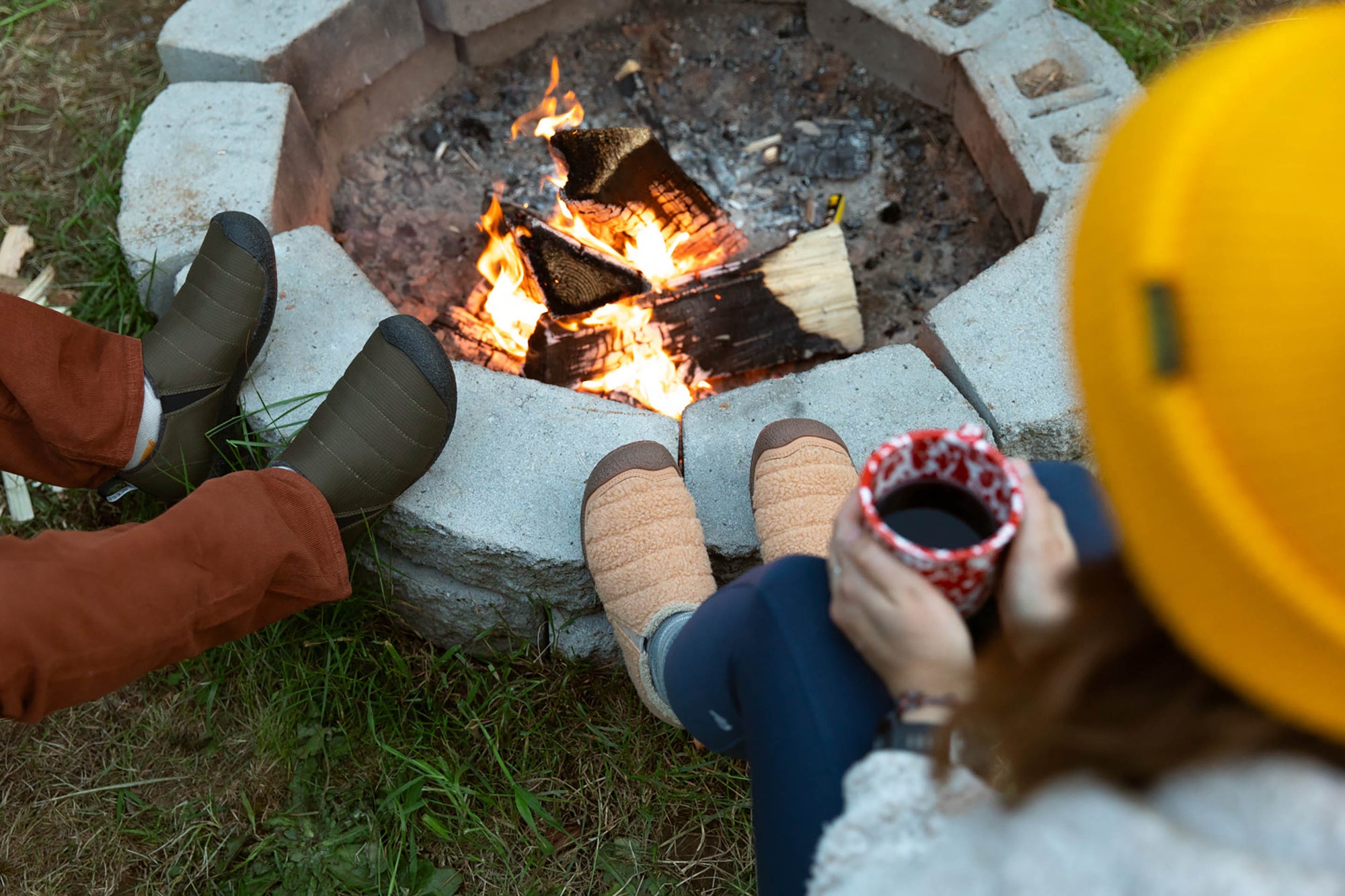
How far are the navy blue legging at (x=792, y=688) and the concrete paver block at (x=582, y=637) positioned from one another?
1.91 feet

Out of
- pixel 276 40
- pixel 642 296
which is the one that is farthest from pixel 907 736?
pixel 276 40

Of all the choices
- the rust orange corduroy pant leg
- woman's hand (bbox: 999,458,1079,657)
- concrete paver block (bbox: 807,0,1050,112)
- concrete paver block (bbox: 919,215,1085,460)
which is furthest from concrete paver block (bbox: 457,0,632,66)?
woman's hand (bbox: 999,458,1079,657)

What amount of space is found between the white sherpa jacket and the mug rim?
25 centimetres

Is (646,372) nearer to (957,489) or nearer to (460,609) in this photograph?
(460,609)

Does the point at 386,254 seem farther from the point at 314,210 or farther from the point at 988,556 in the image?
the point at 988,556

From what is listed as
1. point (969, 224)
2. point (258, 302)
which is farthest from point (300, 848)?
point (969, 224)

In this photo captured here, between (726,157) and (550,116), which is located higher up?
(550,116)

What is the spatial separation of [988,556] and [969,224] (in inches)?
62.6

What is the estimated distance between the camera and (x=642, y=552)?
1703 millimetres

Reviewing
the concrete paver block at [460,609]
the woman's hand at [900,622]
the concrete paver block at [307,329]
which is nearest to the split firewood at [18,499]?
the concrete paver block at [307,329]

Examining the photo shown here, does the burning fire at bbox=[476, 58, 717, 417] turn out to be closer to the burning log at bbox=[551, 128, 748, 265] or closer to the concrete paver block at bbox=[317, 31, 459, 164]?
the burning log at bbox=[551, 128, 748, 265]

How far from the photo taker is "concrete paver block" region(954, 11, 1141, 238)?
2.12 m

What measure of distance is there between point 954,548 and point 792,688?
256 millimetres

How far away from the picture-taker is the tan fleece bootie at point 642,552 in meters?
1.70
